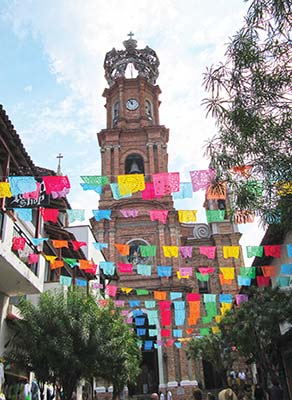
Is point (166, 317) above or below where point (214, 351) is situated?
above

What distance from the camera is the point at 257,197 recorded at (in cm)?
820

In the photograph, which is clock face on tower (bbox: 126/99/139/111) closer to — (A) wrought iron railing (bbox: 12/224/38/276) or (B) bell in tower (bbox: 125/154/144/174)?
(B) bell in tower (bbox: 125/154/144/174)

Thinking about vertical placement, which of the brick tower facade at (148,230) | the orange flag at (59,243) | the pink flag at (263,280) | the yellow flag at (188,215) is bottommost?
the pink flag at (263,280)

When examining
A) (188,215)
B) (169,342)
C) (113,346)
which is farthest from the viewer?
(169,342)

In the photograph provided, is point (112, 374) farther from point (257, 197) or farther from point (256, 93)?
point (256, 93)

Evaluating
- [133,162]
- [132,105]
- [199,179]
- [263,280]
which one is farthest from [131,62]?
[199,179]

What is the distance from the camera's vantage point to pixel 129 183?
14258 mm

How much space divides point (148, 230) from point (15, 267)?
2438cm

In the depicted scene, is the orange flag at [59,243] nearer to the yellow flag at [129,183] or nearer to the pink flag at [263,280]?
the yellow flag at [129,183]

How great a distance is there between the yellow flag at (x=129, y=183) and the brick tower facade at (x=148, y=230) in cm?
1750

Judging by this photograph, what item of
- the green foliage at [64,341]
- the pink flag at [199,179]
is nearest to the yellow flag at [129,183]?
the pink flag at [199,179]

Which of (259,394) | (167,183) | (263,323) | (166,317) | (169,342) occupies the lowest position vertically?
(259,394)

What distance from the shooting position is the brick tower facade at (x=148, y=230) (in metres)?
31.2

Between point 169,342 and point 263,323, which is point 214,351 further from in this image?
point 263,323
